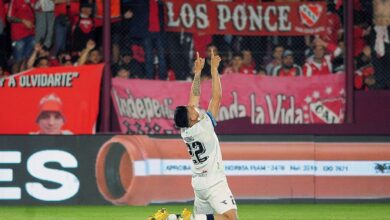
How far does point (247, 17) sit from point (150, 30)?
1851 mm

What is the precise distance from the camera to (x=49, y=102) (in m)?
18.1

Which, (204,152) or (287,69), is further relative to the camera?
(287,69)

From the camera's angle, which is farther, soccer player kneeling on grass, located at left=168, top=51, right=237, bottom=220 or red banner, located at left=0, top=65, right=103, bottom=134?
red banner, located at left=0, top=65, right=103, bottom=134

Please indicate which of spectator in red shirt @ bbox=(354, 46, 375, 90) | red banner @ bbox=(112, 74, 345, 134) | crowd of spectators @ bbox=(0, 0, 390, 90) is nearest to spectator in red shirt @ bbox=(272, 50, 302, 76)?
crowd of spectators @ bbox=(0, 0, 390, 90)

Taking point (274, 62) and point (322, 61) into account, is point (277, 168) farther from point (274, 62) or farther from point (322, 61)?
point (322, 61)

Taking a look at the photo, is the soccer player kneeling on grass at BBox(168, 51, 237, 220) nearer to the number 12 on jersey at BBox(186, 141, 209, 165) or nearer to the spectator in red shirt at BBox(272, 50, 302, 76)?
the number 12 on jersey at BBox(186, 141, 209, 165)

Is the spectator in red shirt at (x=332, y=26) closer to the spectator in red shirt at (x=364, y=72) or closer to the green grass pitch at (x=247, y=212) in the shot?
the spectator in red shirt at (x=364, y=72)

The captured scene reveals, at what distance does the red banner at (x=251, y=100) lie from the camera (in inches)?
730

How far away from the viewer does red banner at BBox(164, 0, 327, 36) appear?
18.6m

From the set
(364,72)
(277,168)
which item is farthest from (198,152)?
(364,72)

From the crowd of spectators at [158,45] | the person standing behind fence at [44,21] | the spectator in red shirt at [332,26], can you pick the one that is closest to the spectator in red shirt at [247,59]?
the crowd of spectators at [158,45]

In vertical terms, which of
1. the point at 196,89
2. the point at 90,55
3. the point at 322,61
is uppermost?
the point at 90,55

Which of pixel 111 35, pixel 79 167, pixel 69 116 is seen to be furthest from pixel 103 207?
pixel 111 35

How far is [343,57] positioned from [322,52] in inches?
16.0
